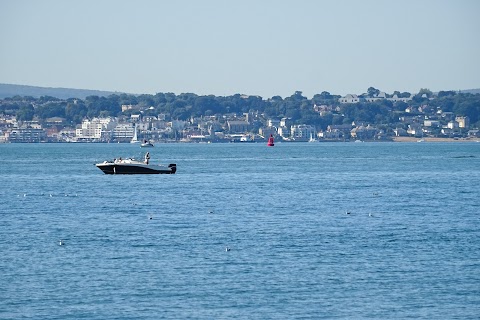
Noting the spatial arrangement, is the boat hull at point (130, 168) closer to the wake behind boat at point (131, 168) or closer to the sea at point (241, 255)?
the wake behind boat at point (131, 168)

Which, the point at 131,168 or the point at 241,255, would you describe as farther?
the point at 131,168

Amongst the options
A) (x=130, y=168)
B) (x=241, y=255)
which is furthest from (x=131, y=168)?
(x=241, y=255)

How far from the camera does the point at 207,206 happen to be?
69.5m

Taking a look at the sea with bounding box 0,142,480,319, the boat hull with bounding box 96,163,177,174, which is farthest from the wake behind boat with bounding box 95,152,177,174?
the sea with bounding box 0,142,480,319

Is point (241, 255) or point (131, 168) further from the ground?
point (241, 255)

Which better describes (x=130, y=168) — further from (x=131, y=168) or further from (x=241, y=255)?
(x=241, y=255)

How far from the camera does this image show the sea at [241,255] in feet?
118

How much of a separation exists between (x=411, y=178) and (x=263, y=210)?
40523 mm

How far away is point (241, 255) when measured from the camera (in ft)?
149

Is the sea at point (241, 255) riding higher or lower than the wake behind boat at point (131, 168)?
higher

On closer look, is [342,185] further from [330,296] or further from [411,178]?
[330,296]

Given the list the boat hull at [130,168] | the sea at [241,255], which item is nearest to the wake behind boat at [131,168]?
the boat hull at [130,168]

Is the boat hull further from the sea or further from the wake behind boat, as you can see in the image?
the sea

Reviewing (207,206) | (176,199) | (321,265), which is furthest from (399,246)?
(176,199)
